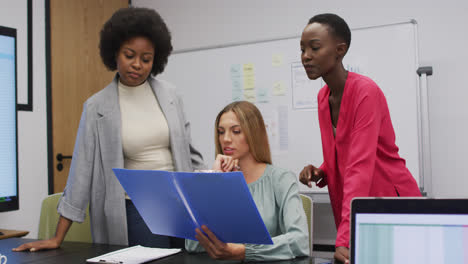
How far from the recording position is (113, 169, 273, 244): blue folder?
2.59ft

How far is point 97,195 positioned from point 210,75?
165 cm

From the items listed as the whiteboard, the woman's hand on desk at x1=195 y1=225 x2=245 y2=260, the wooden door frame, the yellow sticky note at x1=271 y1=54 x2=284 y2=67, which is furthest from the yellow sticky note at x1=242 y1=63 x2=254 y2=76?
the woman's hand on desk at x1=195 y1=225 x2=245 y2=260

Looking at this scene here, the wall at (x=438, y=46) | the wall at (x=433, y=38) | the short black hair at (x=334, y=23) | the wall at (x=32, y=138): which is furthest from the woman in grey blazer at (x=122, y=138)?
the wall at (x=438, y=46)

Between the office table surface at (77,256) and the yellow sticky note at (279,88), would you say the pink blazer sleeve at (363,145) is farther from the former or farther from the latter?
the yellow sticky note at (279,88)

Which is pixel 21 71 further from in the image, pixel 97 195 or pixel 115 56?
pixel 97 195

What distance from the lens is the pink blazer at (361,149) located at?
3.33 ft

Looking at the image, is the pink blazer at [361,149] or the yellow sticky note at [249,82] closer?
the pink blazer at [361,149]

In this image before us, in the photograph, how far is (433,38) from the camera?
2562mm

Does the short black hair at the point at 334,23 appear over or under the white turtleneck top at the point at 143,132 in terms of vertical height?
over

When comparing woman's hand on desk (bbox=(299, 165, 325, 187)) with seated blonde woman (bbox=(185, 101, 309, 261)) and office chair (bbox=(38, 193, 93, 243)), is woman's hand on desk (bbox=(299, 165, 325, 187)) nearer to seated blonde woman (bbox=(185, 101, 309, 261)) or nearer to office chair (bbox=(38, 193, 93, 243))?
seated blonde woman (bbox=(185, 101, 309, 261))

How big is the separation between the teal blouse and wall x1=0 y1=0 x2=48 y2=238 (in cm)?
165

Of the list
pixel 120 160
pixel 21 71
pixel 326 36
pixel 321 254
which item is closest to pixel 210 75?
pixel 21 71

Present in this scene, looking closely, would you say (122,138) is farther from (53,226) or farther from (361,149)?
(361,149)

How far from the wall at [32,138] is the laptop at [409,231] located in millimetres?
2215
